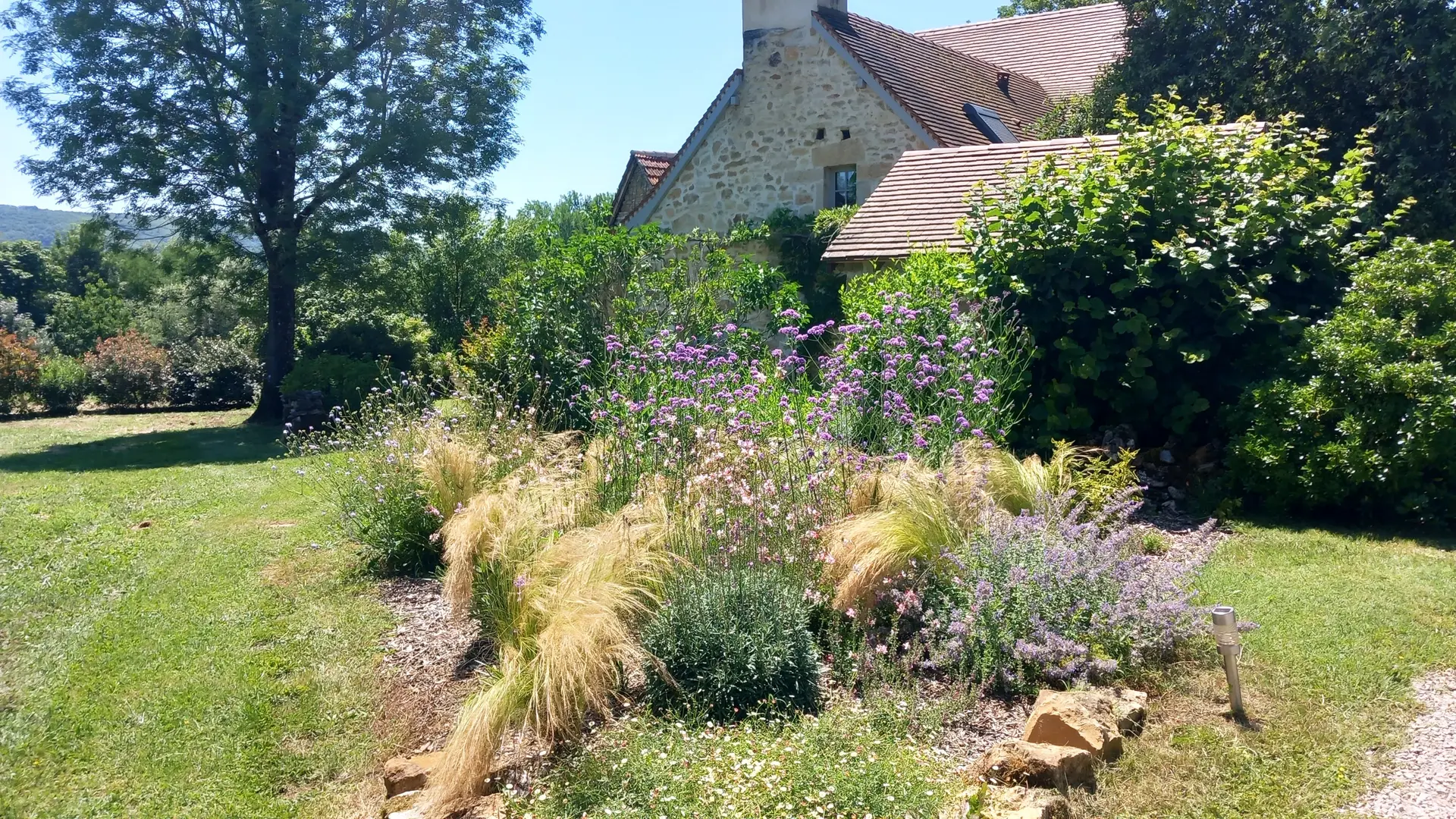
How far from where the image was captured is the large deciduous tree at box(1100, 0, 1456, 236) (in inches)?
575

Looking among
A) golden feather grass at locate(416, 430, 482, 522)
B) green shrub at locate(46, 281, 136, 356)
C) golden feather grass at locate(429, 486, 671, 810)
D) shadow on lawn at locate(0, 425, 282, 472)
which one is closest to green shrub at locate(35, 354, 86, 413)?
green shrub at locate(46, 281, 136, 356)

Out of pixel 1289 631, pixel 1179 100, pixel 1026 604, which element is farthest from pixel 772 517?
pixel 1179 100

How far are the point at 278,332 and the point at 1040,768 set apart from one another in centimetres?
1756

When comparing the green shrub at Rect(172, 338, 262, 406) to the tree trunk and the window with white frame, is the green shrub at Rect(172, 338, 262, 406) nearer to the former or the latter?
the tree trunk

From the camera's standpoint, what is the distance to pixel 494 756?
12.7ft

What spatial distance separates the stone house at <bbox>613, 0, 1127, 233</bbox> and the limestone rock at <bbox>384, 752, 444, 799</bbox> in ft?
44.8

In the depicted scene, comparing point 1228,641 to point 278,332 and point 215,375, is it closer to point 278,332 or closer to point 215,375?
point 278,332

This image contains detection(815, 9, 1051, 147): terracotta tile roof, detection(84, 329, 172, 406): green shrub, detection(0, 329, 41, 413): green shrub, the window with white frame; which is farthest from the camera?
detection(84, 329, 172, 406): green shrub

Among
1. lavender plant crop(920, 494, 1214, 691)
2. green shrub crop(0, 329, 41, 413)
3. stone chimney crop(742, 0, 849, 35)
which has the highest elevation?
stone chimney crop(742, 0, 849, 35)

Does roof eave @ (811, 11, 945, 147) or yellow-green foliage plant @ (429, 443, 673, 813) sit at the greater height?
roof eave @ (811, 11, 945, 147)

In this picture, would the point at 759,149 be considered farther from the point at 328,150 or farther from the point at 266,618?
the point at 266,618

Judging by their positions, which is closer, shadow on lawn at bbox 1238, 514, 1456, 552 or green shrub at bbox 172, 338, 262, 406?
shadow on lawn at bbox 1238, 514, 1456, 552

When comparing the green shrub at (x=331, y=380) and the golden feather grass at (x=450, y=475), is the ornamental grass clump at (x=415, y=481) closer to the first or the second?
the golden feather grass at (x=450, y=475)

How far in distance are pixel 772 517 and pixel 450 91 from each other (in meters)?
15.9
